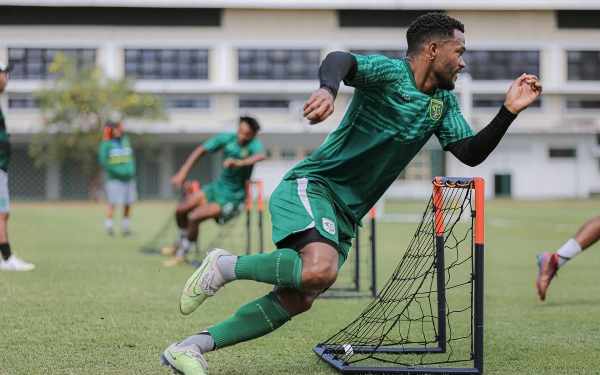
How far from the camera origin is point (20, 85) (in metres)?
45.5

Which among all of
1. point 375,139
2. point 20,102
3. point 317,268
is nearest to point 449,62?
point 375,139

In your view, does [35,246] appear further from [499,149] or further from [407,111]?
Answer: [499,149]

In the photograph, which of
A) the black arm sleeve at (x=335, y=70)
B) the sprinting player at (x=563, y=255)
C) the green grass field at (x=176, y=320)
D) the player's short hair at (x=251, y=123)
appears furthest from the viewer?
the player's short hair at (x=251, y=123)

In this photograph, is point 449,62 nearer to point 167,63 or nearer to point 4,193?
point 4,193

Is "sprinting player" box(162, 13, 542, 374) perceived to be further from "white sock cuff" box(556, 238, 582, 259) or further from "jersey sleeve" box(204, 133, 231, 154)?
"jersey sleeve" box(204, 133, 231, 154)

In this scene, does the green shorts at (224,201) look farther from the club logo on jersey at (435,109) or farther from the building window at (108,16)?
the building window at (108,16)

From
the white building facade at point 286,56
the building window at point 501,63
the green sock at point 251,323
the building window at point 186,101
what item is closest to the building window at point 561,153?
the white building facade at point 286,56

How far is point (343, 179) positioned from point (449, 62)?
0.87 meters

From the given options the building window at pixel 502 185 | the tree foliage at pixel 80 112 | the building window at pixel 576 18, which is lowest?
the building window at pixel 502 185

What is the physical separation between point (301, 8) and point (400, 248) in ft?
115

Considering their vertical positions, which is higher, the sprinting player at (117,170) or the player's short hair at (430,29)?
the player's short hair at (430,29)

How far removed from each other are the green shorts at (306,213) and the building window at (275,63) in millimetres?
43852

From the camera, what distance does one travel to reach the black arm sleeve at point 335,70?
11.1 feet

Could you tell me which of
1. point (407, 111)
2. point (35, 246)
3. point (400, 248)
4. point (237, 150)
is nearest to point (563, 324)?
point (407, 111)
